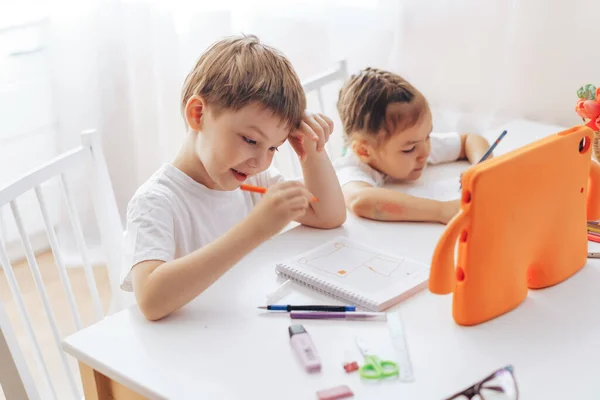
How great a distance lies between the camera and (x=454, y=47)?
68.2 inches

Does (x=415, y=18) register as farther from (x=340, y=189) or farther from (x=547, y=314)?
(x=547, y=314)

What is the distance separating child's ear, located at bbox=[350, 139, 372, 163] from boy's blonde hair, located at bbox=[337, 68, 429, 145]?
17 millimetres

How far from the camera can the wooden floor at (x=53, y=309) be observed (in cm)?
183

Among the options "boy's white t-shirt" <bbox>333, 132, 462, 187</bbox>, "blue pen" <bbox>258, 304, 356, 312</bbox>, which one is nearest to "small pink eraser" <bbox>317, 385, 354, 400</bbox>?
"blue pen" <bbox>258, 304, 356, 312</bbox>

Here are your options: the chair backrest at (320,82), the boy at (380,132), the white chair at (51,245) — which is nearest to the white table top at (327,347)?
the white chair at (51,245)

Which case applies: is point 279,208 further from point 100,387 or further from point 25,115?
point 25,115

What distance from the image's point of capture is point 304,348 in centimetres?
81

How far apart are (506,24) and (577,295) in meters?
0.90

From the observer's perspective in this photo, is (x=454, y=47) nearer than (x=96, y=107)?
Yes

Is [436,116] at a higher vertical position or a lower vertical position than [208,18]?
lower

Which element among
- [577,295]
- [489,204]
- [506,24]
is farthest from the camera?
[506,24]

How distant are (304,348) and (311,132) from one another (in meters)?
0.41

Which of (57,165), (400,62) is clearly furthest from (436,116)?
(57,165)

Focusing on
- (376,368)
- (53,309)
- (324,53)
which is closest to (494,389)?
(376,368)
